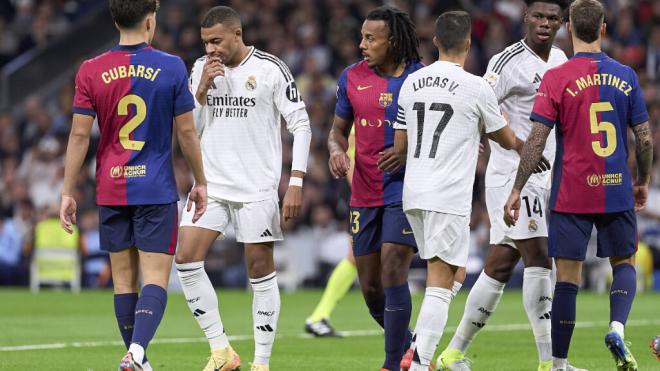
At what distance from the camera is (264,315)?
32.1 ft

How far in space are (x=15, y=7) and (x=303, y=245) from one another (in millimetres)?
9769

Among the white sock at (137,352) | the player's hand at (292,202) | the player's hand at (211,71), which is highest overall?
the player's hand at (211,71)

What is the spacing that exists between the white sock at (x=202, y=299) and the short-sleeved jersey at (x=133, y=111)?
862 mm

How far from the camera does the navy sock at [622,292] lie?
9281mm

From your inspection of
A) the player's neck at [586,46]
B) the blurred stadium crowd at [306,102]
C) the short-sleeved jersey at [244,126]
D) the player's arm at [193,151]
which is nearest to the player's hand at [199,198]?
the player's arm at [193,151]

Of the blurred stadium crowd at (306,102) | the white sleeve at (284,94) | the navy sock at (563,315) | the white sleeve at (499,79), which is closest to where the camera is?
the navy sock at (563,315)

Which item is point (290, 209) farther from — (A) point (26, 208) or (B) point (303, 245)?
(A) point (26, 208)

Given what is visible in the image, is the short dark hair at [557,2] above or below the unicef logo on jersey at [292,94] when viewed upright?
above

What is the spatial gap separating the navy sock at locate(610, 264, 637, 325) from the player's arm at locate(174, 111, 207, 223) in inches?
109

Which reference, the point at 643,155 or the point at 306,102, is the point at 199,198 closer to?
the point at 643,155

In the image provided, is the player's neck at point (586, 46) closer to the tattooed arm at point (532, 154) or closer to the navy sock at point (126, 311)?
the tattooed arm at point (532, 154)

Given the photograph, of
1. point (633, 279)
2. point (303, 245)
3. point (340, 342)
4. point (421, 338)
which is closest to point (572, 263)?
point (633, 279)

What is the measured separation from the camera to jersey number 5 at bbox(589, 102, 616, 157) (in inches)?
361

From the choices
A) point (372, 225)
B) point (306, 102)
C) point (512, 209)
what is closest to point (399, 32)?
point (372, 225)
